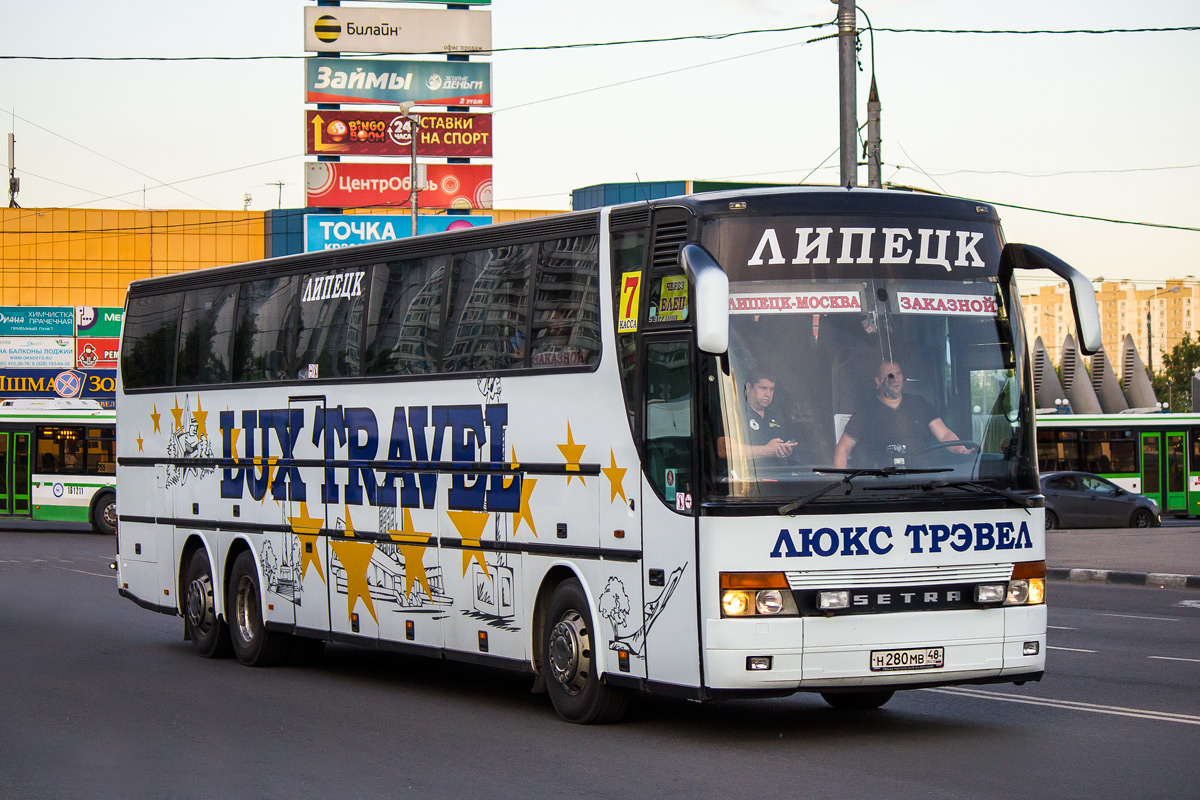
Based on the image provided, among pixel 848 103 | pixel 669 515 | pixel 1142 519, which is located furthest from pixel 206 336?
pixel 1142 519

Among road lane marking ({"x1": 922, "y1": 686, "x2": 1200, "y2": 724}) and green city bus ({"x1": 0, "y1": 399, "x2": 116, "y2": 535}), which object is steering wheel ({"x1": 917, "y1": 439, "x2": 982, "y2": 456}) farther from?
green city bus ({"x1": 0, "y1": 399, "x2": 116, "y2": 535})

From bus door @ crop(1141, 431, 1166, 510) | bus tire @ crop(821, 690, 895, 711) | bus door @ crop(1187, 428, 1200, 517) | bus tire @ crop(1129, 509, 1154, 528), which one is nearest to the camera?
bus tire @ crop(821, 690, 895, 711)

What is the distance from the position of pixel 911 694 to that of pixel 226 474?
6.73 metres

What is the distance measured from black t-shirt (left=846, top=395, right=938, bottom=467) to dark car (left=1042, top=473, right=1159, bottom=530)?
27840 millimetres

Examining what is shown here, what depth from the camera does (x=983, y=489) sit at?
9125mm

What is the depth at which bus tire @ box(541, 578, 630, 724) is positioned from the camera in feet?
32.4

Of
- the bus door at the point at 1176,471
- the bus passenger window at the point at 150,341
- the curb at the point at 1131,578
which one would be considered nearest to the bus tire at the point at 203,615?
the bus passenger window at the point at 150,341

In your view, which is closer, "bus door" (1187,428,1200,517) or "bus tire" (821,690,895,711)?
"bus tire" (821,690,895,711)

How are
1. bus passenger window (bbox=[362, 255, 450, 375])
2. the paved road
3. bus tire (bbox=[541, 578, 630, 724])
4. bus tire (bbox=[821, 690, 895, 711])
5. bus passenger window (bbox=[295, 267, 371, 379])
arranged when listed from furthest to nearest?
bus passenger window (bbox=[295, 267, 371, 379]) → bus passenger window (bbox=[362, 255, 450, 375]) → bus tire (bbox=[821, 690, 895, 711]) → bus tire (bbox=[541, 578, 630, 724]) → the paved road

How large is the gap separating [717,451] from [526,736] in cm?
Answer: 226

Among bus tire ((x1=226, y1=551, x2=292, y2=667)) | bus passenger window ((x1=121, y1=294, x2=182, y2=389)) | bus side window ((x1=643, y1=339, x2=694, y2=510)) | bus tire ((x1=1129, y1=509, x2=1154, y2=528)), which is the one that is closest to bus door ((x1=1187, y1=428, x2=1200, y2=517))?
bus tire ((x1=1129, y1=509, x2=1154, y2=528))

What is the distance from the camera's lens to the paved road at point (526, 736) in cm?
799

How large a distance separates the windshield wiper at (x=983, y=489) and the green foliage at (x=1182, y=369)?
89.6 meters

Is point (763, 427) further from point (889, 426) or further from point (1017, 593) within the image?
point (1017, 593)
